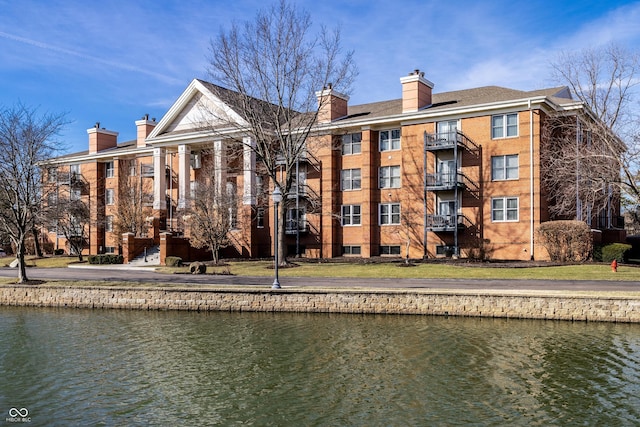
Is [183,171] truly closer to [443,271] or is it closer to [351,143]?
[351,143]

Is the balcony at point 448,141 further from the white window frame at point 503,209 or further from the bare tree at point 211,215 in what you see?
the bare tree at point 211,215

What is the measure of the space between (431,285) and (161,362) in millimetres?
13231

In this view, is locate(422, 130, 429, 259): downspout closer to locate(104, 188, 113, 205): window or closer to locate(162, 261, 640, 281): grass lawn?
locate(162, 261, 640, 281): grass lawn

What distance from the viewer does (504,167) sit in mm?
38688

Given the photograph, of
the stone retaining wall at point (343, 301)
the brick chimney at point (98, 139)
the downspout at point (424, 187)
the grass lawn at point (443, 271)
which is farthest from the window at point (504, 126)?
the brick chimney at point (98, 139)

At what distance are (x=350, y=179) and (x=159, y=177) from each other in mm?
16734

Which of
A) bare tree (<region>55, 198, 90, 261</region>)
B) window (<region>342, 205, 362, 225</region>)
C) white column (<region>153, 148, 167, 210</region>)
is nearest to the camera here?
window (<region>342, 205, 362, 225</region>)

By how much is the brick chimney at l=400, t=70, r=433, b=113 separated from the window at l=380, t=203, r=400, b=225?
22.0 ft

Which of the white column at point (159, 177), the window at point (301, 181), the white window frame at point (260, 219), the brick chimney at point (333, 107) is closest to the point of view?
the brick chimney at point (333, 107)

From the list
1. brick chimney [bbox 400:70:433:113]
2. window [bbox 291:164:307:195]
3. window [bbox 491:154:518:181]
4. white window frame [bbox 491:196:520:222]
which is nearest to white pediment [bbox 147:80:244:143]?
window [bbox 291:164:307:195]

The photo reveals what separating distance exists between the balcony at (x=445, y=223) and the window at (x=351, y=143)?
802 centimetres

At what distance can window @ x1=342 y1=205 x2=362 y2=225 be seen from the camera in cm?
4453

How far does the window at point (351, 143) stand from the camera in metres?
44.5

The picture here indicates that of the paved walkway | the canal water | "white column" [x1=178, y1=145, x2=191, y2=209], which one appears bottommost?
the canal water
